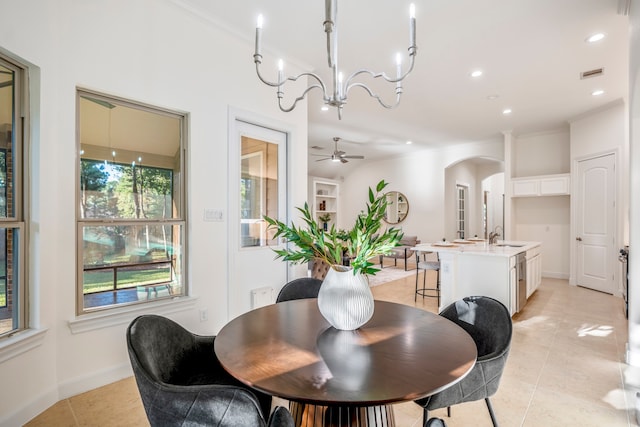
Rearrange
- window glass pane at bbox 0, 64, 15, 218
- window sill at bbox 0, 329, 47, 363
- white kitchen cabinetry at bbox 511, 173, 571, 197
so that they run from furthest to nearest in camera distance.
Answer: white kitchen cabinetry at bbox 511, 173, 571, 197
window glass pane at bbox 0, 64, 15, 218
window sill at bbox 0, 329, 47, 363

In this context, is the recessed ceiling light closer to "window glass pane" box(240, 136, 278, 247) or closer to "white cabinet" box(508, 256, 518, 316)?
"white cabinet" box(508, 256, 518, 316)

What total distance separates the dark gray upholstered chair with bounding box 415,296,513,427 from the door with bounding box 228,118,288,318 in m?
1.87

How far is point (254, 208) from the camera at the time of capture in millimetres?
3312

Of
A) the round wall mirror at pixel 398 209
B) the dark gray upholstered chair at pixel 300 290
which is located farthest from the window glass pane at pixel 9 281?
the round wall mirror at pixel 398 209

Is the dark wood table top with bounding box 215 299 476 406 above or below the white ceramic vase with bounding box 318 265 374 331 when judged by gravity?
below

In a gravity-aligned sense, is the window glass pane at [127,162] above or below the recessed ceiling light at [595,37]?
below

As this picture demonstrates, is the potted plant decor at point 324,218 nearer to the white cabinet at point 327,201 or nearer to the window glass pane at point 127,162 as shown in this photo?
the white cabinet at point 327,201

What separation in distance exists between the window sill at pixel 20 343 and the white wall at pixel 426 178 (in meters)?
7.45

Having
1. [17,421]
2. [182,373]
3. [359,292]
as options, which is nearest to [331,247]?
[359,292]

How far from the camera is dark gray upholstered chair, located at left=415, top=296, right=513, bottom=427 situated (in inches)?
57.6

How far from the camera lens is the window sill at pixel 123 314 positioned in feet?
7.12

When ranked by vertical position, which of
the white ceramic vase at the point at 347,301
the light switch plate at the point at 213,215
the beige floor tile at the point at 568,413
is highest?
the light switch plate at the point at 213,215

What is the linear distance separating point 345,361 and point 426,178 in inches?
293

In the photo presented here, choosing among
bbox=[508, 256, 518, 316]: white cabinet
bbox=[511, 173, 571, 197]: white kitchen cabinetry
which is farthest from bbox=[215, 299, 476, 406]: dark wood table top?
bbox=[511, 173, 571, 197]: white kitchen cabinetry
